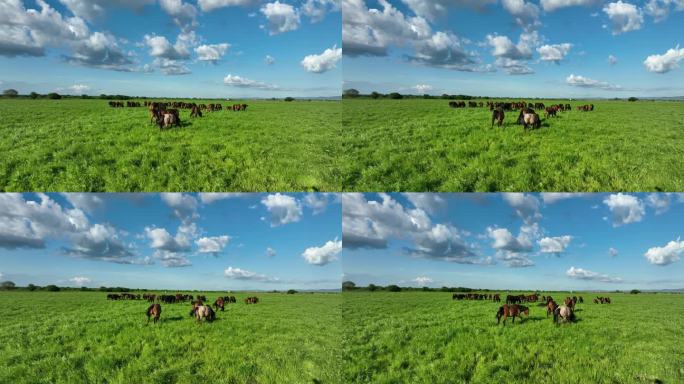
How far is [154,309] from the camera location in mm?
14703

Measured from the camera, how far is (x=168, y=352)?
10.5 m

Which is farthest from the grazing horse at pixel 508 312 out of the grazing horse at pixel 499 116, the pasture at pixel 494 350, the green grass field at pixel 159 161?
the grazing horse at pixel 499 116

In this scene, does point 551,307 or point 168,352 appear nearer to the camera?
point 168,352

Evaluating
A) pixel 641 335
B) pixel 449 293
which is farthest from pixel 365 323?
pixel 449 293

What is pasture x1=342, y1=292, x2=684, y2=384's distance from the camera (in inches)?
364

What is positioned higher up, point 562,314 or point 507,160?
point 507,160

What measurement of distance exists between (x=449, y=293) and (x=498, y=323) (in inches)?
608

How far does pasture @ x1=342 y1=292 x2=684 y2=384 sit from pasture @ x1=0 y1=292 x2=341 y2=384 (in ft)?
3.11

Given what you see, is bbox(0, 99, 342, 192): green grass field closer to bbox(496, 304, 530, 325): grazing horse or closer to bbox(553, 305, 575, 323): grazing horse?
bbox(496, 304, 530, 325): grazing horse

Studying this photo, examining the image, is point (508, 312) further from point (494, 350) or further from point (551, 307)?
point (494, 350)

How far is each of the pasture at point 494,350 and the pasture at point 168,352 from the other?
3.11ft

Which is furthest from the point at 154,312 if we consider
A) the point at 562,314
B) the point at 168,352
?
the point at 562,314

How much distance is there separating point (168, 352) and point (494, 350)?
847cm

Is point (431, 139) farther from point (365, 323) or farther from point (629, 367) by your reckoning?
point (629, 367)
